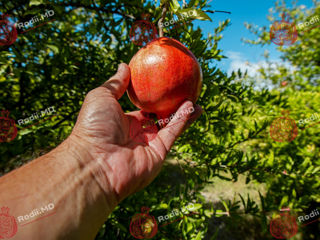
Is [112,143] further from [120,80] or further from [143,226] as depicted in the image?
[143,226]

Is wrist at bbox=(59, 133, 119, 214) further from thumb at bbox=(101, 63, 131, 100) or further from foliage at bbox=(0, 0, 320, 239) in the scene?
foliage at bbox=(0, 0, 320, 239)

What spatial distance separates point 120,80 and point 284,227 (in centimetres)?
334

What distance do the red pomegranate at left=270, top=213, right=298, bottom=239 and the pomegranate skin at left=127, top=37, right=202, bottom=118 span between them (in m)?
2.44

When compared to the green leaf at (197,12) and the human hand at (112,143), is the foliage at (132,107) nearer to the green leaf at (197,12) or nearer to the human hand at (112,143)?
the green leaf at (197,12)

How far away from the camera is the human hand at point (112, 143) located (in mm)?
1160

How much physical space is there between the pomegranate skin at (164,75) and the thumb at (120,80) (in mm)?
63

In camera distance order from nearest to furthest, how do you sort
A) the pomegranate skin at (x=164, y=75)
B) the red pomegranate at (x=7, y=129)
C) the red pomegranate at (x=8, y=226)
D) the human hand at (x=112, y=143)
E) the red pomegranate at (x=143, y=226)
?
the red pomegranate at (x=8, y=226)
the pomegranate skin at (x=164, y=75)
the human hand at (x=112, y=143)
the red pomegranate at (x=143, y=226)
the red pomegranate at (x=7, y=129)

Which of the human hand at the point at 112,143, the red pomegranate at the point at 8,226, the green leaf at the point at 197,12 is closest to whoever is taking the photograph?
the red pomegranate at the point at 8,226

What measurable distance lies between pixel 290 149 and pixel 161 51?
9.73 feet

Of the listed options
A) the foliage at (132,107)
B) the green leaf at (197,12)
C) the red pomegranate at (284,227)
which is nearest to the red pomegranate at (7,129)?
the foliage at (132,107)

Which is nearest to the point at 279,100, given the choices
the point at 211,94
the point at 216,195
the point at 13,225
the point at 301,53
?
the point at 211,94

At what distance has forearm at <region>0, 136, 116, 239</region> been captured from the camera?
84cm

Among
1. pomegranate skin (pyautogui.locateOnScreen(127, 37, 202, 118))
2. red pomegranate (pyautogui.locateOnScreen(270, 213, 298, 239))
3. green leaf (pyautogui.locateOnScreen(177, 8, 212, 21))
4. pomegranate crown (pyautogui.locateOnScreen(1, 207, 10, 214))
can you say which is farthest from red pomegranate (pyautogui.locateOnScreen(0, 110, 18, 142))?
red pomegranate (pyautogui.locateOnScreen(270, 213, 298, 239))

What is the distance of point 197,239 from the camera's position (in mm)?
1368
